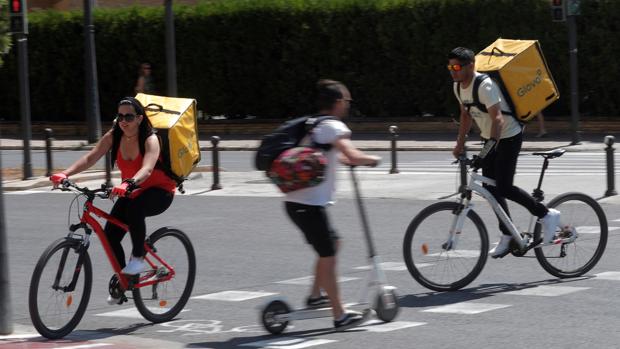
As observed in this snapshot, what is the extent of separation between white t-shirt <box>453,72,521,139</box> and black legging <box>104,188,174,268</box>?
2593mm

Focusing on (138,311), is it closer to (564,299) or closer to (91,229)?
(91,229)

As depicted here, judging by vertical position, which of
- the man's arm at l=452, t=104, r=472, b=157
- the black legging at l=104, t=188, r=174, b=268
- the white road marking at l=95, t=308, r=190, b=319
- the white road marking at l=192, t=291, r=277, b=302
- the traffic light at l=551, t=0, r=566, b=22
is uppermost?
the traffic light at l=551, t=0, r=566, b=22

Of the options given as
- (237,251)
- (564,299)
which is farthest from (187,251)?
(237,251)

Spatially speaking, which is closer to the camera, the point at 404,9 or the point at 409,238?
the point at 409,238

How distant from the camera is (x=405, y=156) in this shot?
25.6 m

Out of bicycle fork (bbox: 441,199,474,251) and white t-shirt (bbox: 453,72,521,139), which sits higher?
white t-shirt (bbox: 453,72,521,139)

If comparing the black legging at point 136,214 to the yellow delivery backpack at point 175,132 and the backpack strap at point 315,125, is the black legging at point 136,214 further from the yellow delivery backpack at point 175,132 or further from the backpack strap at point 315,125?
the backpack strap at point 315,125

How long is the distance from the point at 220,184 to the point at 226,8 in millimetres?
14762

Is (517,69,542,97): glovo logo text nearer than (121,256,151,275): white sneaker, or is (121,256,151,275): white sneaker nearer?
(121,256,151,275): white sneaker

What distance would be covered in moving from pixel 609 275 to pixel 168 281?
3595mm

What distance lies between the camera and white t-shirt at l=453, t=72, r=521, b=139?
998cm

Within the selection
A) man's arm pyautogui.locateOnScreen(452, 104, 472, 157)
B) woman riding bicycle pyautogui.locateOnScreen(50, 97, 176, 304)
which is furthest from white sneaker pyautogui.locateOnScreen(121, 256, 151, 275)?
man's arm pyautogui.locateOnScreen(452, 104, 472, 157)

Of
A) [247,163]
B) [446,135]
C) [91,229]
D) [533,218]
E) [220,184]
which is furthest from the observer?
[446,135]

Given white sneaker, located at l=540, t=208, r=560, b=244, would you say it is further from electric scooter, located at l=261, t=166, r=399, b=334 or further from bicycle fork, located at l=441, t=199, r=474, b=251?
electric scooter, located at l=261, t=166, r=399, b=334
